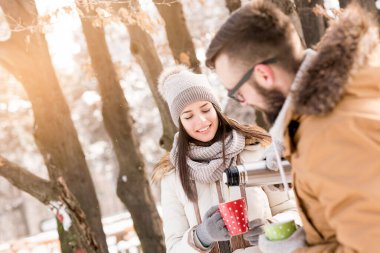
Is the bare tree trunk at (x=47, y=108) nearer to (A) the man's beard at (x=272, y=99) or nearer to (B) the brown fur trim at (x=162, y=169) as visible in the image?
(B) the brown fur trim at (x=162, y=169)

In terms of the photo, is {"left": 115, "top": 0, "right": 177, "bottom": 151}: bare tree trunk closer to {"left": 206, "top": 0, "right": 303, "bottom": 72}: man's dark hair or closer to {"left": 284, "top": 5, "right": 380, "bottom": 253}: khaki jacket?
{"left": 206, "top": 0, "right": 303, "bottom": 72}: man's dark hair

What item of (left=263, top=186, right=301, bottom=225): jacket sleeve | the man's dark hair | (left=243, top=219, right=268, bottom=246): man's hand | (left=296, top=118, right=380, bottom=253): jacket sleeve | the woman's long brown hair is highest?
the man's dark hair

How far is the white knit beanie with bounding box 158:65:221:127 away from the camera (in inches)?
128

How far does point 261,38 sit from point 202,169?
4.61 feet

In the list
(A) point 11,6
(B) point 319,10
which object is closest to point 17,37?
(A) point 11,6

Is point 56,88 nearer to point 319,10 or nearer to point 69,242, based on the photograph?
point 69,242

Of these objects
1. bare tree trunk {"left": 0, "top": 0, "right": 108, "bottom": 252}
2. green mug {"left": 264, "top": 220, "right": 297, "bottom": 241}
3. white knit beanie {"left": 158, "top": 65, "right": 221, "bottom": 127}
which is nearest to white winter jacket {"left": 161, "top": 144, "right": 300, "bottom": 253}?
white knit beanie {"left": 158, "top": 65, "right": 221, "bottom": 127}

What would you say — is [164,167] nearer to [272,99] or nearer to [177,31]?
[272,99]

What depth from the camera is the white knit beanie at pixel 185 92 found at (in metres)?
3.26

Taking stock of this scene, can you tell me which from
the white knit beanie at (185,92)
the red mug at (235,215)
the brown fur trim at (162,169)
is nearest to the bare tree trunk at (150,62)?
the white knit beanie at (185,92)

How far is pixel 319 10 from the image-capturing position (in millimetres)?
6000

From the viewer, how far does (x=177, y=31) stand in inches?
273

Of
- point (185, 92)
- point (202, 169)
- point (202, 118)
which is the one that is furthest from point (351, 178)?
point (185, 92)

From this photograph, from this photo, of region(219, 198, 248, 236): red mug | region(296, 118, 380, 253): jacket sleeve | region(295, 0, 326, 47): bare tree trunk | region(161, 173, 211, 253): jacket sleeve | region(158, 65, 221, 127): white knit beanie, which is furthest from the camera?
region(295, 0, 326, 47): bare tree trunk
